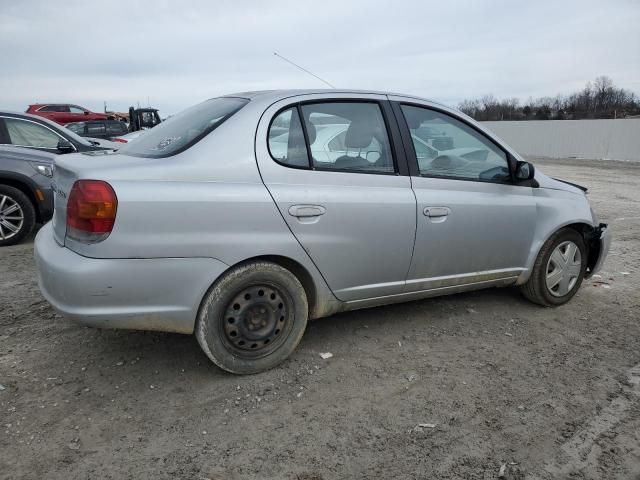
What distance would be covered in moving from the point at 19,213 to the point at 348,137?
4709 millimetres

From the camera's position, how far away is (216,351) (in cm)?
300

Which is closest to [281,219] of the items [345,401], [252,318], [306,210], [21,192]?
[306,210]

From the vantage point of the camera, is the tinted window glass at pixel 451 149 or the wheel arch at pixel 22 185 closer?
the tinted window glass at pixel 451 149

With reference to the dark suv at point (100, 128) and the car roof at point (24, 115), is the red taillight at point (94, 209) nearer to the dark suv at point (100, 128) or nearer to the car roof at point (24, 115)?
the car roof at point (24, 115)

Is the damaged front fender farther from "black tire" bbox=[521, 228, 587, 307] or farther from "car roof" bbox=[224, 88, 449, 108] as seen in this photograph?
"car roof" bbox=[224, 88, 449, 108]

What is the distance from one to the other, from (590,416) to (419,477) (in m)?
1.13

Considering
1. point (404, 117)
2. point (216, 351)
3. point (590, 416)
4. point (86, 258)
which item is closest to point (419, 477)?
point (590, 416)

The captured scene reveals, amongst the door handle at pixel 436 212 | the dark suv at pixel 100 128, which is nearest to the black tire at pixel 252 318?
the door handle at pixel 436 212

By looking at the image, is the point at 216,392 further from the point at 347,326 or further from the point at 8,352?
the point at 8,352

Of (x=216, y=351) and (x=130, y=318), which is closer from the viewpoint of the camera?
(x=130, y=318)

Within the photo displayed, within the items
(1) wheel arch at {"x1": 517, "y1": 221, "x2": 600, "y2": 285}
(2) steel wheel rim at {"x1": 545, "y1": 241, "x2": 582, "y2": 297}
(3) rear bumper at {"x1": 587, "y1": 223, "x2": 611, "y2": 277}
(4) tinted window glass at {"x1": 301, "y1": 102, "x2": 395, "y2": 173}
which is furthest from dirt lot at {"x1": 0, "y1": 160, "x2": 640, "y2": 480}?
(4) tinted window glass at {"x1": 301, "y1": 102, "x2": 395, "y2": 173}

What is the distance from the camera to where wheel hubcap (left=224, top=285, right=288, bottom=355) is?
3.02 metres

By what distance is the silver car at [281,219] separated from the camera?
271 centimetres

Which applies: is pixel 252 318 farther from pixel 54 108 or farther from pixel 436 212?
pixel 54 108
